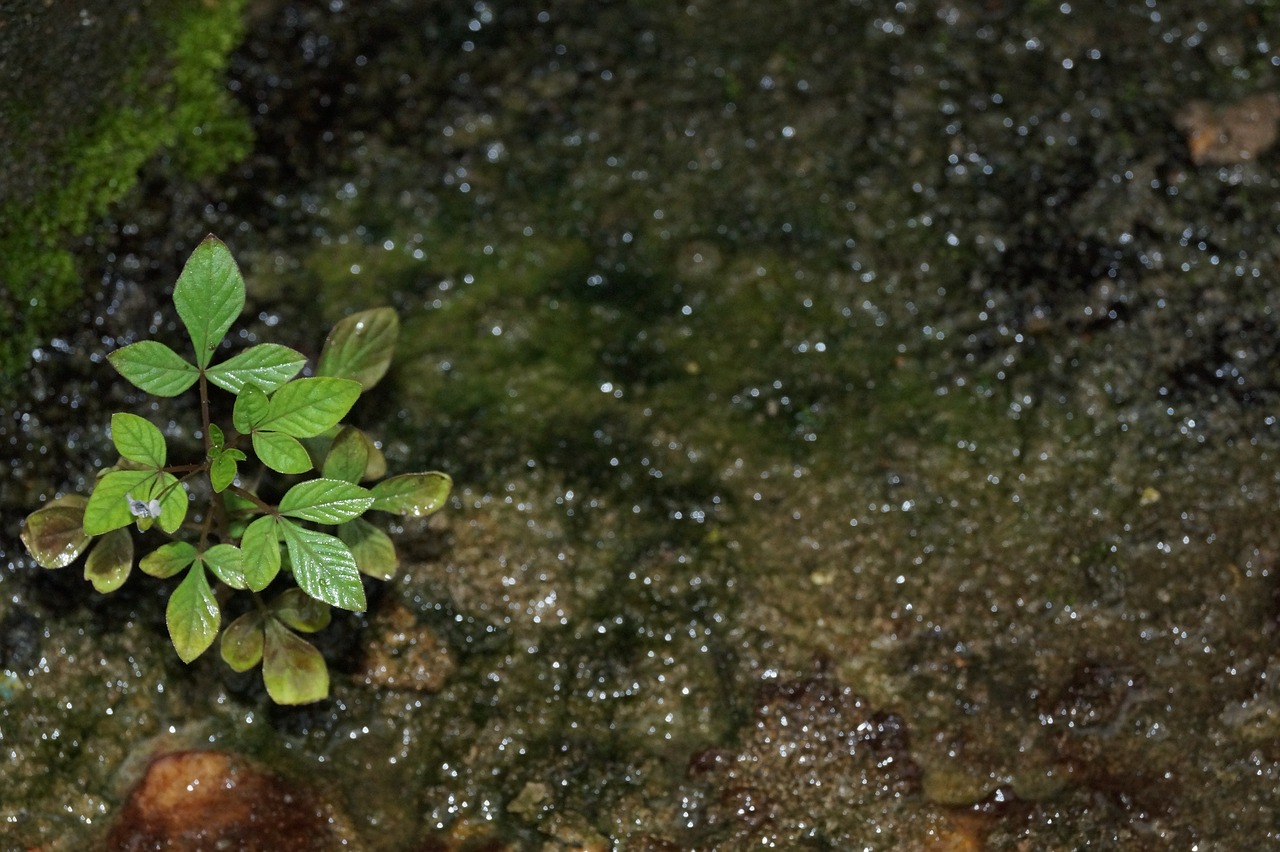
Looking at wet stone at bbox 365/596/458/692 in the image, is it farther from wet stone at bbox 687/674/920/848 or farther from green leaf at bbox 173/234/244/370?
green leaf at bbox 173/234/244/370

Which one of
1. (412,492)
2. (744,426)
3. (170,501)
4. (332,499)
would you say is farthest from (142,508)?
(744,426)

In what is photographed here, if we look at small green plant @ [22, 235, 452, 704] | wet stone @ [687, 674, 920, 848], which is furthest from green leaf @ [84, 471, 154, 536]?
wet stone @ [687, 674, 920, 848]

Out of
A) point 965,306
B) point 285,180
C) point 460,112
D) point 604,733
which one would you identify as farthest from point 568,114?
point 604,733

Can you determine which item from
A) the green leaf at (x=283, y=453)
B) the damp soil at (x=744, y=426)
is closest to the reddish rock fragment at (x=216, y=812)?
the damp soil at (x=744, y=426)

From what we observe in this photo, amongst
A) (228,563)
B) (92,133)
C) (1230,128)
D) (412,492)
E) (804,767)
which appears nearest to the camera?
(228,563)

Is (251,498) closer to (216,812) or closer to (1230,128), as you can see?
(216,812)

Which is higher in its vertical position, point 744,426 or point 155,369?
point 155,369
